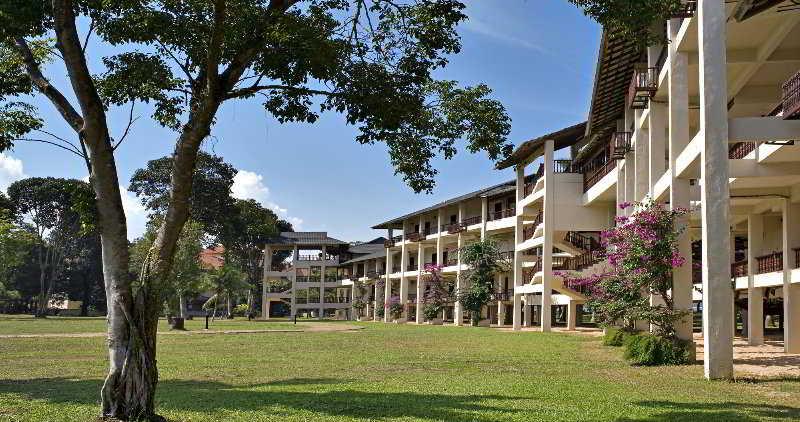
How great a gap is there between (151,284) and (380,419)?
3.31m

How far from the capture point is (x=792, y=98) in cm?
1429

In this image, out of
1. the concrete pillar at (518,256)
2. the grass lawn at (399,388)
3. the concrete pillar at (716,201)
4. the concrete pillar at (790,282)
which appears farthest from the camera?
the concrete pillar at (518,256)

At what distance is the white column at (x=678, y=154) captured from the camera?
59.7 feet

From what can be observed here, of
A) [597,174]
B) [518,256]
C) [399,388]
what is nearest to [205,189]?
[518,256]

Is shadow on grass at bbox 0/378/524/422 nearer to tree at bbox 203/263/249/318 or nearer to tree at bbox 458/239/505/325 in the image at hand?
tree at bbox 458/239/505/325

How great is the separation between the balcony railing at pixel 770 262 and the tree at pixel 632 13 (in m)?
16.3

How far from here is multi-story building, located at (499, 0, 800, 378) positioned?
14.5 meters

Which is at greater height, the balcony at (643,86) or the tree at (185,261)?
the balcony at (643,86)

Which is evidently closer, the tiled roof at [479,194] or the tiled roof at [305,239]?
the tiled roof at [479,194]

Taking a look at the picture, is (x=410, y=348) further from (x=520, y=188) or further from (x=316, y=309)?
(x=316, y=309)

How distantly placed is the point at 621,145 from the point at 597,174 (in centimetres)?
544

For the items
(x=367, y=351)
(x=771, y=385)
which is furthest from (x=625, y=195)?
(x=771, y=385)

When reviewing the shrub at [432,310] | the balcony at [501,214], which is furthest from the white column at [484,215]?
the shrub at [432,310]

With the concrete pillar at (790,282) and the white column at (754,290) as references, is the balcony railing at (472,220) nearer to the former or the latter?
the white column at (754,290)
